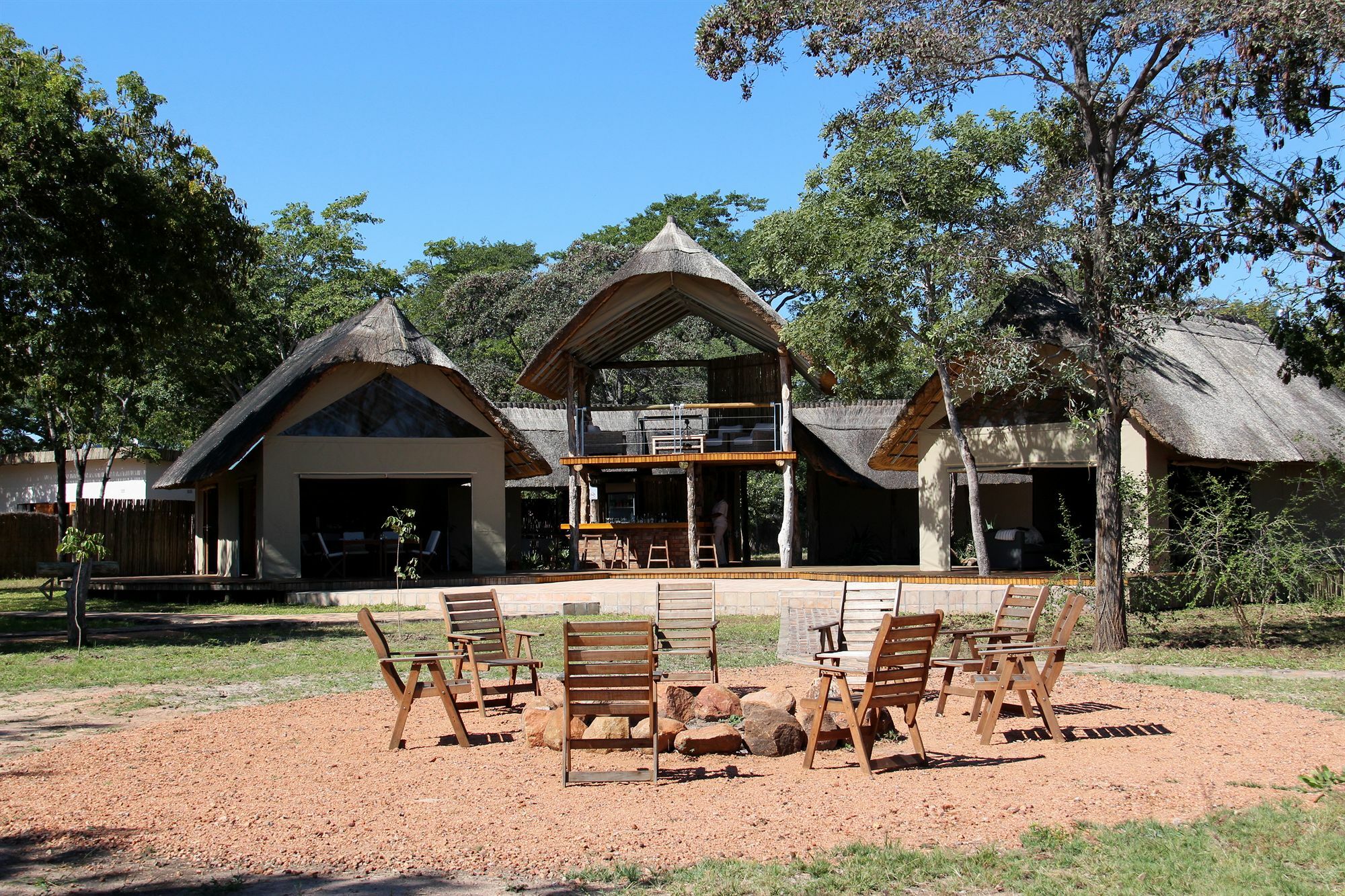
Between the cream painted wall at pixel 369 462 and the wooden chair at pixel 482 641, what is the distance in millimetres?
13448

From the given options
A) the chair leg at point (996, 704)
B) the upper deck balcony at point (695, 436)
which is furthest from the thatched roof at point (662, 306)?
the chair leg at point (996, 704)

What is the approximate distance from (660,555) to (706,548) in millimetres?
1031

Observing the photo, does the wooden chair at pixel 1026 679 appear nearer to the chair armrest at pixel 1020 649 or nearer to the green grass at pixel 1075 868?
the chair armrest at pixel 1020 649

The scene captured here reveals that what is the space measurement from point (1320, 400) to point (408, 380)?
58.1 ft

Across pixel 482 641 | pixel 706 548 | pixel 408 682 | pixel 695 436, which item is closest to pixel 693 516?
pixel 706 548

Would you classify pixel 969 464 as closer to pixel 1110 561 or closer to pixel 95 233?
pixel 1110 561

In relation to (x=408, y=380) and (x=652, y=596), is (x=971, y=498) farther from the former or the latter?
(x=408, y=380)

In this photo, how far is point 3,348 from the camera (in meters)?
16.9

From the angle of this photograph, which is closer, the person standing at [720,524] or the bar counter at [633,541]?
the bar counter at [633,541]

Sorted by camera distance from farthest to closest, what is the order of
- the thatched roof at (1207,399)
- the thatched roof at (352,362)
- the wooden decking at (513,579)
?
the thatched roof at (352,362)
the wooden decking at (513,579)
the thatched roof at (1207,399)

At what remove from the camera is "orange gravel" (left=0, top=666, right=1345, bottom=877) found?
223 inches

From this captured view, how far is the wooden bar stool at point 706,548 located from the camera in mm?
25344

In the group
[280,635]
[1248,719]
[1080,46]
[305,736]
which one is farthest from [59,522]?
[1248,719]

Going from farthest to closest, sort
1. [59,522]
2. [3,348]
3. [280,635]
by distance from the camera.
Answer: [59,522] → [3,348] → [280,635]
